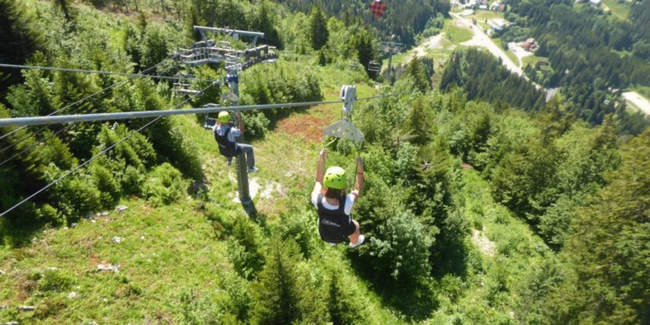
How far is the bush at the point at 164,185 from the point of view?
15633 millimetres

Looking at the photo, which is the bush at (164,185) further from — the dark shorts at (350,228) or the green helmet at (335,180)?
the green helmet at (335,180)

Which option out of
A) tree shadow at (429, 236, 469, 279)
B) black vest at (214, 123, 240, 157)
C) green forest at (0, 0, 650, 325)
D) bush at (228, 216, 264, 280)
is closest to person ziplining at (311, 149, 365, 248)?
green forest at (0, 0, 650, 325)

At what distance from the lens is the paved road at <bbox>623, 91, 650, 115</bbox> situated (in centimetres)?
16034

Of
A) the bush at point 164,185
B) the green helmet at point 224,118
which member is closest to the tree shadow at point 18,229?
the bush at point 164,185

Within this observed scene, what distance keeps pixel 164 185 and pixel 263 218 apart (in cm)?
520

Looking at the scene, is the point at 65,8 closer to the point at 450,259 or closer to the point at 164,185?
the point at 164,185

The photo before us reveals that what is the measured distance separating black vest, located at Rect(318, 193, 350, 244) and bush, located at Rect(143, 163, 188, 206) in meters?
10.7

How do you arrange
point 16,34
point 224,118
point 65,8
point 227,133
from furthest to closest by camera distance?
1. point 65,8
2. point 16,34
3. point 227,133
4. point 224,118

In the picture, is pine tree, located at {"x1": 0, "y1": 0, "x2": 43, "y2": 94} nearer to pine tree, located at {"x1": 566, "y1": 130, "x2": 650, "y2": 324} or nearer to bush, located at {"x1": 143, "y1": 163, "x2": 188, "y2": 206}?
bush, located at {"x1": 143, "y1": 163, "x2": 188, "y2": 206}

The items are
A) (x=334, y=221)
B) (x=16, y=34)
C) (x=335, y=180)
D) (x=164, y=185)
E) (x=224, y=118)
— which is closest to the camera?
(x=335, y=180)

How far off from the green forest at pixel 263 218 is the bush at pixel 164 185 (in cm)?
10

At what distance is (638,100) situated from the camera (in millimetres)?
167125

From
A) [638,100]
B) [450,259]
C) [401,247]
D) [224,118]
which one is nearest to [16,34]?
[224,118]

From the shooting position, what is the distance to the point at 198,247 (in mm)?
13945
